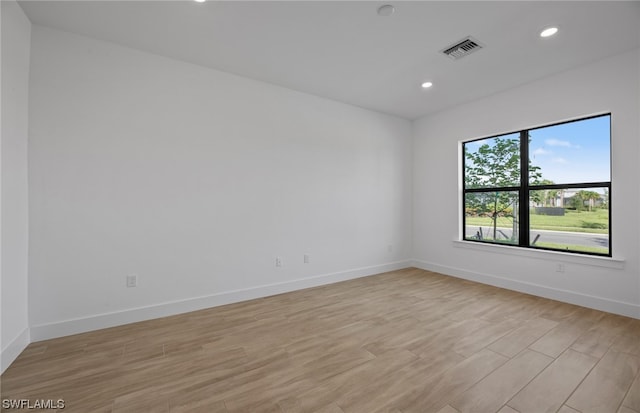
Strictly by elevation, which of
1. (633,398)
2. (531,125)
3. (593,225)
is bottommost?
(633,398)

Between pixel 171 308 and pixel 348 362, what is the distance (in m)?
2.09

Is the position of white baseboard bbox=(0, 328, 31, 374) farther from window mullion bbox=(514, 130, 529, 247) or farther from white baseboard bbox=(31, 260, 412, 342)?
window mullion bbox=(514, 130, 529, 247)

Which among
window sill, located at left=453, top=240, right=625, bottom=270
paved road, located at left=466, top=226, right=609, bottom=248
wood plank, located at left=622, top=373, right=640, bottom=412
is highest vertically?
paved road, located at left=466, top=226, right=609, bottom=248

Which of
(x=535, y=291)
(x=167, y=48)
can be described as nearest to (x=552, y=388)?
(x=535, y=291)

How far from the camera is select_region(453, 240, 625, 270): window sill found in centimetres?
313

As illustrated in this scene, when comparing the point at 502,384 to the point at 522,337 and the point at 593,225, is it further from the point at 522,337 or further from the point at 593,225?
the point at 593,225

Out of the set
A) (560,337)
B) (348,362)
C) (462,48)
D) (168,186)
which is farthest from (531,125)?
(168,186)

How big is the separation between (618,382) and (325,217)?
3.30 m

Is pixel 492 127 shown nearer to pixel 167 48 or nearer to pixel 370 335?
pixel 370 335

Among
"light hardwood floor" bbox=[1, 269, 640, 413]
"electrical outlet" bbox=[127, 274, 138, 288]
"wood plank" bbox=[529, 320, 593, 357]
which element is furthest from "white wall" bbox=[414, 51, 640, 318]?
"electrical outlet" bbox=[127, 274, 138, 288]

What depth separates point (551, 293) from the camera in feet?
11.7

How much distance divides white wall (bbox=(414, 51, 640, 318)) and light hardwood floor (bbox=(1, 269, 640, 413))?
40cm

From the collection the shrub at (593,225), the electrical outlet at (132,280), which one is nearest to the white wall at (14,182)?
the electrical outlet at (132,280)

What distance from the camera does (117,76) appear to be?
2838 millimetres
